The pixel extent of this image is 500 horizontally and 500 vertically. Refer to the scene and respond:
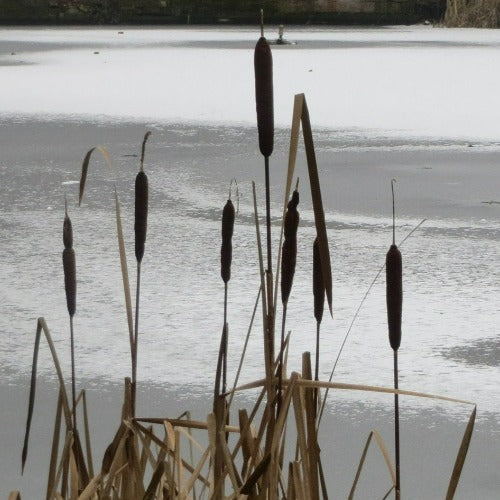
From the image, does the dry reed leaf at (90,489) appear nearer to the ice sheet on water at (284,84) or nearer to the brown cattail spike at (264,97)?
the brown cattail spike at (264,97)

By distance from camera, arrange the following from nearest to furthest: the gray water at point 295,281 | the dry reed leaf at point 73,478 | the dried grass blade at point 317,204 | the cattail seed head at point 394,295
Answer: the dried grass blade at point 317,204
the cattail seed head at point 394,295
the dry reed leaf at point 73,478
the gray water at point 295,281

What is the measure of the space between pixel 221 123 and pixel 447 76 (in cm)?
349

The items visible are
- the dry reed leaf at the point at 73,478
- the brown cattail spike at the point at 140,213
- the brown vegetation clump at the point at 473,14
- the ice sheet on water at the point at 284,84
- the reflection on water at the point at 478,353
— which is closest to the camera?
the brown cattail spike at the point at 140,213

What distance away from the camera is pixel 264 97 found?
1089 mm

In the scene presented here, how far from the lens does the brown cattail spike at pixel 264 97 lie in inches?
42.5

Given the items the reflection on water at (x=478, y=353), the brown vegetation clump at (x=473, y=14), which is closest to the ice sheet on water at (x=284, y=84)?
the reflection on water at (x=478, y=353)

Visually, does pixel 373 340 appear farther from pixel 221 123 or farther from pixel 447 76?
pixel 447 76

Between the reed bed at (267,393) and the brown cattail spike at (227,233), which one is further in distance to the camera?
the brown cattail spike at (227,233)

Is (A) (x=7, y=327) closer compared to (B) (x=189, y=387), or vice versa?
(B) (x=189, y=387)

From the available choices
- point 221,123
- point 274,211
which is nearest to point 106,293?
point 274,211

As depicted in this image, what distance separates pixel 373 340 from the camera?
3.36 metres

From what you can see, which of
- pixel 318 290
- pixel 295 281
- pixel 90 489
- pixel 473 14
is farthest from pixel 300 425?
pixel 473 14

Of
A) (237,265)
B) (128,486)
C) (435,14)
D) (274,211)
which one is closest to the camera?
(128,486)

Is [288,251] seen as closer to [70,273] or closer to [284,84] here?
[70,273]
